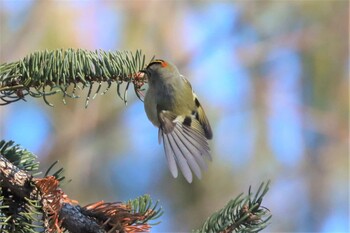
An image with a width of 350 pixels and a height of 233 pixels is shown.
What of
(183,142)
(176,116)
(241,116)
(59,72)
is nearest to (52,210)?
(59,72)

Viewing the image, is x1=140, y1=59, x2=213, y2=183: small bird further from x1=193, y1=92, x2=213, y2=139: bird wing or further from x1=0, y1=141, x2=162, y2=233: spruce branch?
x1=0, y1=141, x2=162, y2=233: spruce branch

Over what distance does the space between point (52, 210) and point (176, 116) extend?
0.57 meters

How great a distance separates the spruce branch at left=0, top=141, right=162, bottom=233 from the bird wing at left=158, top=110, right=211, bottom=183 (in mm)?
174

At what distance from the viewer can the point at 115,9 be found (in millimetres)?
3119

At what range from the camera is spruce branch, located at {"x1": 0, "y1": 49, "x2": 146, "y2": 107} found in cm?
76

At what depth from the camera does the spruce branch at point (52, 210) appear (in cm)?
69

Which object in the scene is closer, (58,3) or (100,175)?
(58,3)

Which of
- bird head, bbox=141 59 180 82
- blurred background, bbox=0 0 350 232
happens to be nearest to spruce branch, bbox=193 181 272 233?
bird head, bbox=141 59 180 82

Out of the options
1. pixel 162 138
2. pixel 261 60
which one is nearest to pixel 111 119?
pixel 261 60

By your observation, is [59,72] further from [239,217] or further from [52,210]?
[239,217]

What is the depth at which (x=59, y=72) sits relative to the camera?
0.77 m

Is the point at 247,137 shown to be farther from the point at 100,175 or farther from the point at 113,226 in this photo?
the point at 113,226

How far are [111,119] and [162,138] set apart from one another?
192cm

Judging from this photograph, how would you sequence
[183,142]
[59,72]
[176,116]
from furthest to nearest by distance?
1. [176,116]
2. [183,142]
3. [59,72]
